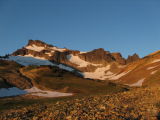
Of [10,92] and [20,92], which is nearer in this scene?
[10,92]

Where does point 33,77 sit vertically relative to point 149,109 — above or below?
above

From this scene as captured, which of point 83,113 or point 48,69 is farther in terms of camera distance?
point 48,69

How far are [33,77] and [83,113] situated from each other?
78776mm

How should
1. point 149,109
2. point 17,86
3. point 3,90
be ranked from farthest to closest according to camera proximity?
point 17,86
point 3,90
point 149,109

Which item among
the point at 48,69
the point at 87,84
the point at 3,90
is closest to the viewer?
the point at 3,90

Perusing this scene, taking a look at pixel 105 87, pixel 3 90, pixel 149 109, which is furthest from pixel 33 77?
pixel 149 109

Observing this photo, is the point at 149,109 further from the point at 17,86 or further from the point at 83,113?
the point at 17,86

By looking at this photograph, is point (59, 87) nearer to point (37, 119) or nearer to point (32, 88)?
point (32, 88)

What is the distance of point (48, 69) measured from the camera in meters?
110

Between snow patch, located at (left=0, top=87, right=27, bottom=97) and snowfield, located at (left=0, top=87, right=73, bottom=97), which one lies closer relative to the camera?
snowfield, located at (left=0, top=87, right=73, bottom=97)

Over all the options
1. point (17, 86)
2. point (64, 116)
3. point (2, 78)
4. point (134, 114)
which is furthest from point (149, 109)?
point (2, 78)

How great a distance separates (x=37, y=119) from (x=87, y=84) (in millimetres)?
69946

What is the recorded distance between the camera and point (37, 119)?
19734mm

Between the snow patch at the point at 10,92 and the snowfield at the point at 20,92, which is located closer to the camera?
the snowfield at the point at 20,92
